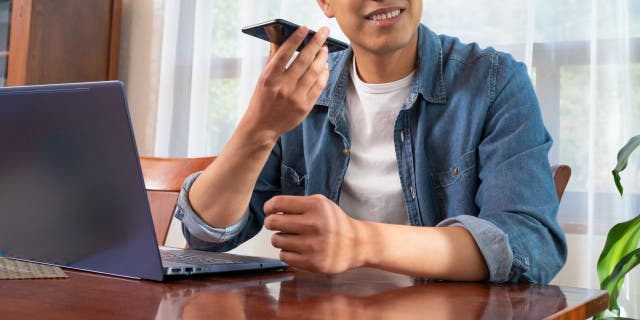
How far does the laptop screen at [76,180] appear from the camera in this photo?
1.99 feet

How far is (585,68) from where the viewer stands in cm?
189

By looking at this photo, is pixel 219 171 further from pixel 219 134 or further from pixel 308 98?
pixel 219 134

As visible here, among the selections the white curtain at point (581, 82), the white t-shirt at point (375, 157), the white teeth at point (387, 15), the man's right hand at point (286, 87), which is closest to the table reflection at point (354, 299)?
the man's right hand at point (286, 87)

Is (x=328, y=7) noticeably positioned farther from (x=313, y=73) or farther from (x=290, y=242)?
(x=290, y=242)

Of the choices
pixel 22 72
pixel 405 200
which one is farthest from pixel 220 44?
pixel 405 200

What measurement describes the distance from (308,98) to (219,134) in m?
1.71

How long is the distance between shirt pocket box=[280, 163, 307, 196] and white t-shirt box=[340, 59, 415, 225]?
80 mm

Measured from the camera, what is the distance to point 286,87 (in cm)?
81

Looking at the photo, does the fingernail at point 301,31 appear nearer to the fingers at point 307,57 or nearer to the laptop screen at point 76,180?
the fingers at point 307,57

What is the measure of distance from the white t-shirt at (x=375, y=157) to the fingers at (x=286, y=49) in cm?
37

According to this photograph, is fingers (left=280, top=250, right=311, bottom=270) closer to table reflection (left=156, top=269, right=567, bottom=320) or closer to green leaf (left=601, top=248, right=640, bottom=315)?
table reflection (left=156, top=269, right=567, bottom=320)

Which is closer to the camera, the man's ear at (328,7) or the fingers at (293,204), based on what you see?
the fingers at (293,204)

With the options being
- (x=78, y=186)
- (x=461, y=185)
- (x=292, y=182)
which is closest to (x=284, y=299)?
(x=78, y=186)

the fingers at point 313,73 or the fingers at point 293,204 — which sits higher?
the fingers at point 313,73
